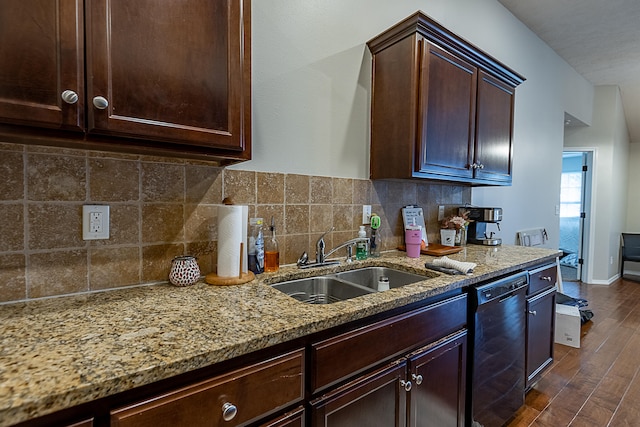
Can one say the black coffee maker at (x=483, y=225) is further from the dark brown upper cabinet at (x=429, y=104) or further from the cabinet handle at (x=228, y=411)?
the cabinet handle at (x=228, y=411)

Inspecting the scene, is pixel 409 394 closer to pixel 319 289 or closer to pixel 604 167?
pixel 319 289

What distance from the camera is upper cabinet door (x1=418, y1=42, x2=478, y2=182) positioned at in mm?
1747

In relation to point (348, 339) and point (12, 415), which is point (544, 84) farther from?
point (12, 415)

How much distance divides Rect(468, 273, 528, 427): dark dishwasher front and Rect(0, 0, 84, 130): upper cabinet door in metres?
1.64

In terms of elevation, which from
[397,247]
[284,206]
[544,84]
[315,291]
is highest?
[544,84]

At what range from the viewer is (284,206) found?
1.60m

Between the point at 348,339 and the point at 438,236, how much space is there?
1.56 meters

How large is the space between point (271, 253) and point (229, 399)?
0.77 m

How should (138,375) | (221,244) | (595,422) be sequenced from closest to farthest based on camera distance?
1. (138,375)
2. (221,244)
3. (595,422)

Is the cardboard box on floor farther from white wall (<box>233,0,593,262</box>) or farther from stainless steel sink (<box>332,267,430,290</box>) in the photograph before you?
stainless steel sink (<box>332,267,430,290</box>)

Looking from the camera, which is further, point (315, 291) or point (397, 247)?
point (397, 247)

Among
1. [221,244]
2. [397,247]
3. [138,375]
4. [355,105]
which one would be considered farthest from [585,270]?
[138,375]

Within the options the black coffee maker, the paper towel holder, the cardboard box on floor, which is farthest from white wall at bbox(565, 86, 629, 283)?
the paper towel holder

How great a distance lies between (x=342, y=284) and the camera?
1516 mm
